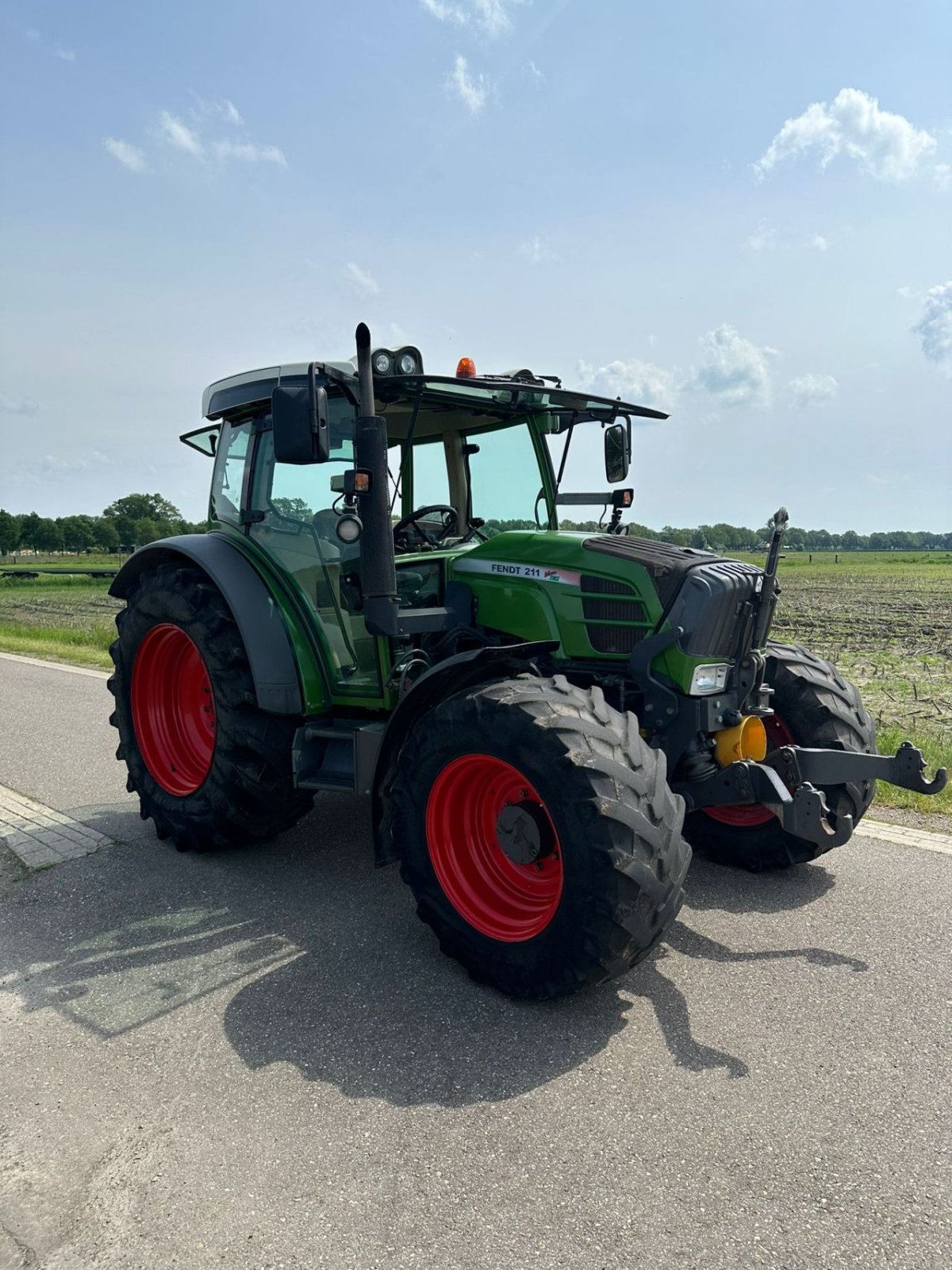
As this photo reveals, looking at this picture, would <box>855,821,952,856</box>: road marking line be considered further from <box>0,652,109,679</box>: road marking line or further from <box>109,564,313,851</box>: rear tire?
<box>0,652,109,679</box>: road marking line

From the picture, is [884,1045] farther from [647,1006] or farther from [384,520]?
[384,520]

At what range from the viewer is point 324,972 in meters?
3.42

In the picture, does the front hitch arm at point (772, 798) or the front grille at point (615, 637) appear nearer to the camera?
the front hitch arm at point (772, 798)

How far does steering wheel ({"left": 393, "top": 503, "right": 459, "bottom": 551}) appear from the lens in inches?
179

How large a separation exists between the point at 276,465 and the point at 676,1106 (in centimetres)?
348

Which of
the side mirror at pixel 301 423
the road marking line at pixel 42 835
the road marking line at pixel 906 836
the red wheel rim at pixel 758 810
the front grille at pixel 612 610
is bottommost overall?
the road marking line at pixel 42 835

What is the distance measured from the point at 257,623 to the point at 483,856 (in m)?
1.70

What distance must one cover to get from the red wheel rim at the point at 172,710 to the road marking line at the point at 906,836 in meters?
3.75

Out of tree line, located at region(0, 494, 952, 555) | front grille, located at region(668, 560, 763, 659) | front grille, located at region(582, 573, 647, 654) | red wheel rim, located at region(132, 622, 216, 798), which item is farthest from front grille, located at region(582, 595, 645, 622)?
tree line, located at region(0, 494, 952, 555)

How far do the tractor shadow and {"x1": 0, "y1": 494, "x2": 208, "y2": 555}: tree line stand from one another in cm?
8450

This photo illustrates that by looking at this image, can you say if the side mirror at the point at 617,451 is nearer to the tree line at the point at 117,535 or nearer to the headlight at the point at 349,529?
the headlight at the point at 349,529

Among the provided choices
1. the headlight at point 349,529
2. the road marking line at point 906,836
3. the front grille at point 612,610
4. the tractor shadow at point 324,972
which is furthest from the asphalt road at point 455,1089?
the headlight at point 349,529

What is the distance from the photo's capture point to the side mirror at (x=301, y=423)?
11.4 ft

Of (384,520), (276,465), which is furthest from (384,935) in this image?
(276,465)
